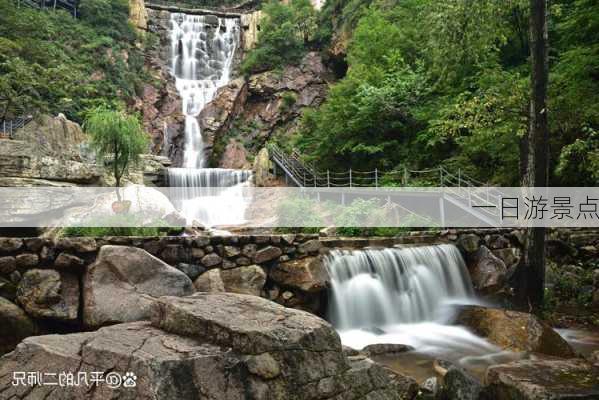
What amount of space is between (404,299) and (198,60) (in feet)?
104

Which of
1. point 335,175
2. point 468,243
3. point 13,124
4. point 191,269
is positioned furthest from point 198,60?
point 191,269

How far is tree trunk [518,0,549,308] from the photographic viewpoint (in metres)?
8.09

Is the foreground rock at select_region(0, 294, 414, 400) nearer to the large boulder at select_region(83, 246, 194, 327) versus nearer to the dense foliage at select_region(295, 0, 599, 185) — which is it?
the large boulder at select_region(83, 246, 194, 327)

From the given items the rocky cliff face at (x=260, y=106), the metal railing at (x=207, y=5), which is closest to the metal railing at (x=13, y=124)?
the rocky cliff face at (x=260, y=106)

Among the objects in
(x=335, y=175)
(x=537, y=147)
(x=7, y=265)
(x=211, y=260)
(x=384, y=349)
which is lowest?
(x=384, y=349)

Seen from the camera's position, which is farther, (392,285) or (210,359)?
(392,285)

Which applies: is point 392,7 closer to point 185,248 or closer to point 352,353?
point 185,248

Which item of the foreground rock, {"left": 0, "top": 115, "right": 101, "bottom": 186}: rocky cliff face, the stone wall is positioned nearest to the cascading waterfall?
{"left": 0, "top": 115, "right": 101, "bottom": 186}: rocky cliff face

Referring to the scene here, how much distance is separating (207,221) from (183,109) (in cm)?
1422

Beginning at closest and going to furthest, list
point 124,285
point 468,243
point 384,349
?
point 124,285 → point 384,349 → point 468,243

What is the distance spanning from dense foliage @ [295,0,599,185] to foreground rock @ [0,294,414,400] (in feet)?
21.8

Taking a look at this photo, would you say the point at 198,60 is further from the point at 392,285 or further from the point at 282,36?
the point at 392,285

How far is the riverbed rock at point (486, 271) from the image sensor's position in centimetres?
989

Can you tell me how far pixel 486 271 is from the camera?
1005cm
